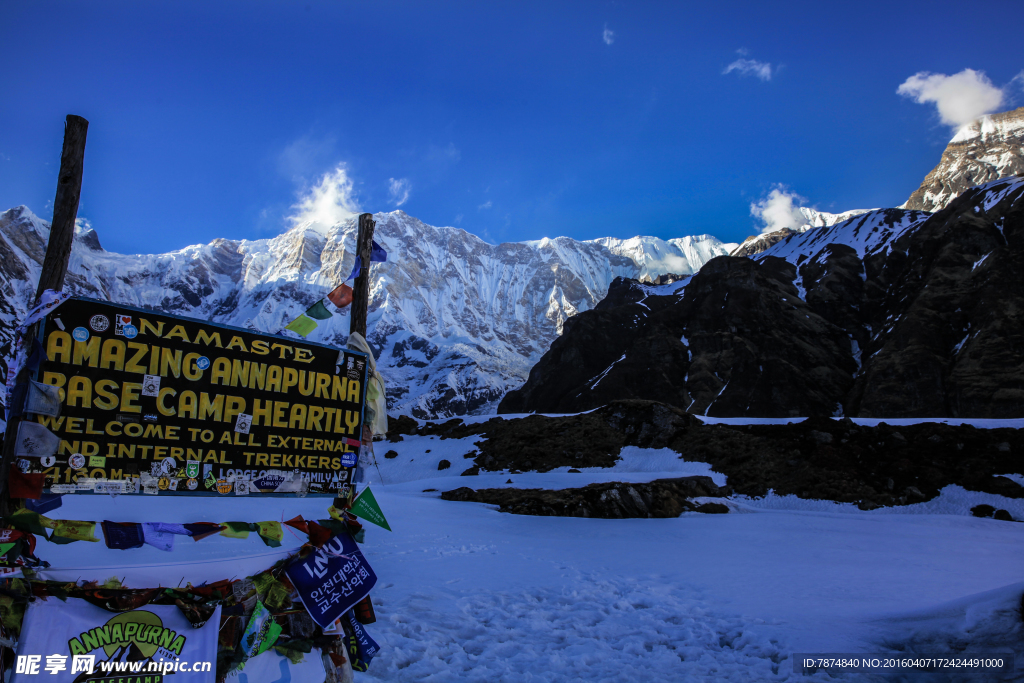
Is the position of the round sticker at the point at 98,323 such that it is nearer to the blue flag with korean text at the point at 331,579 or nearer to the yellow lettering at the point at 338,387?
the yellow lettering at the point at 338,387

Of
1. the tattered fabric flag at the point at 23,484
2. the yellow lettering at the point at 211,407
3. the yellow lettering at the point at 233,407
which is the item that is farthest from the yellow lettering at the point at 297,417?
the tattered fabric flag at the point at 23,484

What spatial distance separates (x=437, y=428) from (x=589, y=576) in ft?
110

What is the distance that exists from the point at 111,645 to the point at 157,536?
884 mm

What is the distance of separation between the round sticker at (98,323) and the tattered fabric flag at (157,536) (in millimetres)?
1875

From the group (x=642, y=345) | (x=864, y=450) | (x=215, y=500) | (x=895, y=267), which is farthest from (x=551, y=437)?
(x=895, y=267)

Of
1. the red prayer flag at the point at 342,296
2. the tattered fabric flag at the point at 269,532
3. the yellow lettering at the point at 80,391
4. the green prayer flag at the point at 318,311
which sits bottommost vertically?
the tattered fabric flag at the point at 269,532

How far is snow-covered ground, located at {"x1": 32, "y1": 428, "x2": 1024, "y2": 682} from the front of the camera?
20.5 feet

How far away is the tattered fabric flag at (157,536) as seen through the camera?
493 cm

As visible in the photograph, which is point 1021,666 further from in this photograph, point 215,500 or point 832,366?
point 832,366

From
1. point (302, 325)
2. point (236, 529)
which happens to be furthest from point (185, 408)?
point (302, 325)

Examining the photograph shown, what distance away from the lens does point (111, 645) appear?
4.41m

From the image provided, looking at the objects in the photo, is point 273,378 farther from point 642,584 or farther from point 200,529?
point 642,584

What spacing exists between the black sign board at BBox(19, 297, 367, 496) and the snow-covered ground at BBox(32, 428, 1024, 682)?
28.4 inches

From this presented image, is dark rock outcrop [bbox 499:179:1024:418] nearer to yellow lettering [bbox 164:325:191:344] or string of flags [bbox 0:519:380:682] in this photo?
string of flags [bbox 0:519:380:682]
